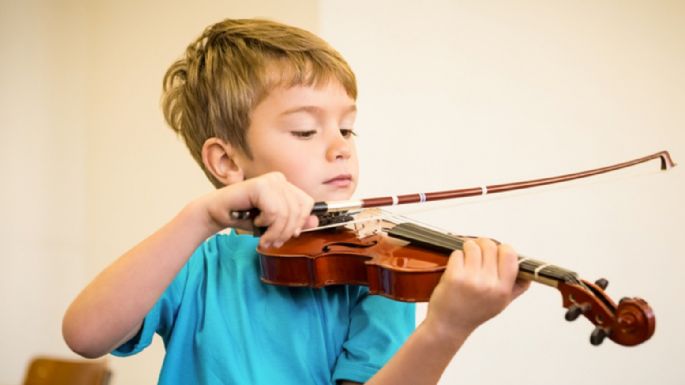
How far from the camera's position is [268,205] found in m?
0.69

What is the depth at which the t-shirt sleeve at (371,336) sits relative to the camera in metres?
0.78

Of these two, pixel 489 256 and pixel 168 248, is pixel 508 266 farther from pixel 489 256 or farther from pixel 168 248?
pixel 168 248

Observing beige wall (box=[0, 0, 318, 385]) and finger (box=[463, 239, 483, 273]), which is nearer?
finger (box=[463, 239, 483, 273])

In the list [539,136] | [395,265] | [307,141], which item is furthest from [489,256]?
[539,136]

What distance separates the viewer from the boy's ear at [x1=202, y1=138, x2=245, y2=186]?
37.7 inches

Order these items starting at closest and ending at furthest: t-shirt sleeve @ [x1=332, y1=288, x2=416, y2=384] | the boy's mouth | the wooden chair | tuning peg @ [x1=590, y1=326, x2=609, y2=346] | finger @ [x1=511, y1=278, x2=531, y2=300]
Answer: tuning peg @ [x1=590, y1=326, x2=609, y2=346] → finger @ [x1=511, y1=278, x2=531, y2=300] → t-shirt sleeve @ [x1=332, y1=288, x2=416, y2=384] → the boy's mouth → the wooden chair

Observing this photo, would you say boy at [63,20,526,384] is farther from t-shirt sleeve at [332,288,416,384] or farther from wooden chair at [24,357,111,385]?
wooden chair at [24,357,111,385]

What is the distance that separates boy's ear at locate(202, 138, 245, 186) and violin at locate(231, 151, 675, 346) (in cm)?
16

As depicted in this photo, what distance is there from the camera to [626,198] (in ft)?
5.41

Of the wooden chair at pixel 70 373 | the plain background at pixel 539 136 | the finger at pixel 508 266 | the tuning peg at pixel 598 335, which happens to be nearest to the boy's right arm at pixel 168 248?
the finger at pixel 508 266

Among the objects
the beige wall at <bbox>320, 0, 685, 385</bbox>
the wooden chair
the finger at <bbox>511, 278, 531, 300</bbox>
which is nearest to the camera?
the finger at <bbox>511, 278, 531, 300</bbox>

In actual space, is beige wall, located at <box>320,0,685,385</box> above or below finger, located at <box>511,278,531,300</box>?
above

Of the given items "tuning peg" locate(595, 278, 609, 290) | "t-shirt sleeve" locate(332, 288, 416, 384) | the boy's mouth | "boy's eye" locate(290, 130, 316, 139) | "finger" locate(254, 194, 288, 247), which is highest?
"boy's eye" locate(290, 130, 316, 139)

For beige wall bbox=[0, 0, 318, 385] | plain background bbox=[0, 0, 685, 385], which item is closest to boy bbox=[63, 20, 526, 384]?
plain background bbox=[0, 0, 685, 385]
